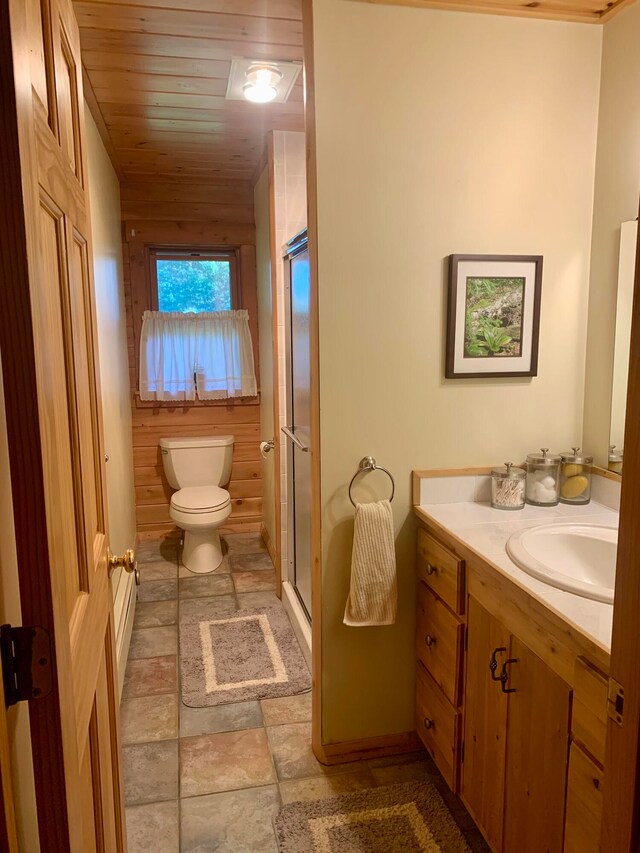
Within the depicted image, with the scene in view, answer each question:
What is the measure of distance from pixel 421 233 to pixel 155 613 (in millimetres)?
2381

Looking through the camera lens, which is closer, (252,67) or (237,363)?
(252,67)

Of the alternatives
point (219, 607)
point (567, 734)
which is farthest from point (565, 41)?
point (219, 607)

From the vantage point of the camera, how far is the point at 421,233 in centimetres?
195

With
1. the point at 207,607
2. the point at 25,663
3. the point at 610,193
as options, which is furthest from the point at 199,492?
the point at 25,663

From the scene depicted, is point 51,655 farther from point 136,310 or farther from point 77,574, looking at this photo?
point 136,310

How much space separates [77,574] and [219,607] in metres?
2.39

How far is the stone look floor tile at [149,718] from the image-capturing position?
89.5 inches

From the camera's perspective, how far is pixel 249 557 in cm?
403

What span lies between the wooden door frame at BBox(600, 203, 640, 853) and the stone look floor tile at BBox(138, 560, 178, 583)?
10.7 feet

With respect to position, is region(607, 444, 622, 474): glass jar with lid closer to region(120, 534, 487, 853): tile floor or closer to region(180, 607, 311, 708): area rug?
region(120, 534, 487, 853): tile floor

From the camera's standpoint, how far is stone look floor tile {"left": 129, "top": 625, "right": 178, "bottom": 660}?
9.36 ft

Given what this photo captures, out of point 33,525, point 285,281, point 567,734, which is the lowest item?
point 567,734

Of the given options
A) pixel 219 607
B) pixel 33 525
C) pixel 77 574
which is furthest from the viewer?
pixel 219 607

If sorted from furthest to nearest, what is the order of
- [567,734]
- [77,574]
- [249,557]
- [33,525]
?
[249,557]
[567,734]
[77,574]
[33,525]
